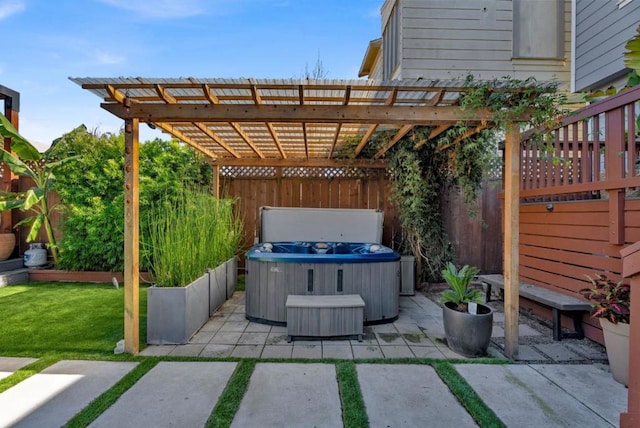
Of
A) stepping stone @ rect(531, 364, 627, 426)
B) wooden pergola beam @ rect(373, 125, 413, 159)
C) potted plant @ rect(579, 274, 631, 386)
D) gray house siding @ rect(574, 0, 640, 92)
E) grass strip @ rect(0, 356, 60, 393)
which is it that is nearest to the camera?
stepping stone @ rect(531, 364, 627, 426)

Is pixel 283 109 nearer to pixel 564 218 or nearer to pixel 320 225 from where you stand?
pixel 320 225

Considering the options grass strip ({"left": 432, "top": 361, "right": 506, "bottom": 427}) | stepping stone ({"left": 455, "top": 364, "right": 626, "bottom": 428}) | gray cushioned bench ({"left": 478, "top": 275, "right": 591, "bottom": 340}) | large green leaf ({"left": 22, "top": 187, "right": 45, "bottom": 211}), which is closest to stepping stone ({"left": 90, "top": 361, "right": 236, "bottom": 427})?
grass strip ({"left": 432, "top": 361, "right": 506, "bottom": 427})

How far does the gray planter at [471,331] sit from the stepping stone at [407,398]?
475mm

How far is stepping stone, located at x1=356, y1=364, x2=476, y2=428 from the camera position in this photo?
2.05 m

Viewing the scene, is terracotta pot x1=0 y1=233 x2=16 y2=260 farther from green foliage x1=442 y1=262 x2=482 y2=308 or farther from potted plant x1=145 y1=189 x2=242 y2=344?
green foliage x1=442 y1=262 x2=482 y2=308

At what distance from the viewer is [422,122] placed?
3.19m

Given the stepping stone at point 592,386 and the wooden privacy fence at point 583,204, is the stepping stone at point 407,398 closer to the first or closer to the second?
the stepping stone at point 592,386

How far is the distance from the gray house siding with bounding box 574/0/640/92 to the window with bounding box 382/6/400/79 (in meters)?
2.98

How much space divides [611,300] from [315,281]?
2.66 m

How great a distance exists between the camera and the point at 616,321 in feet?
8.29

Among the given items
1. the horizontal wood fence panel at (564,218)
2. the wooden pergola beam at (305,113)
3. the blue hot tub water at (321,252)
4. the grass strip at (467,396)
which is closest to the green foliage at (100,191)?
the blue hot tub water at (321,252)

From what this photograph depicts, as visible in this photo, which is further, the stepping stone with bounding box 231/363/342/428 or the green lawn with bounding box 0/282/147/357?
the green lawn with bounding box 0/282/147/357

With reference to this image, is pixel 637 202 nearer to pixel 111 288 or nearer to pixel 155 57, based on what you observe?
pixel 111 288

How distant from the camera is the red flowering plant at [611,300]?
2533 millimetres
